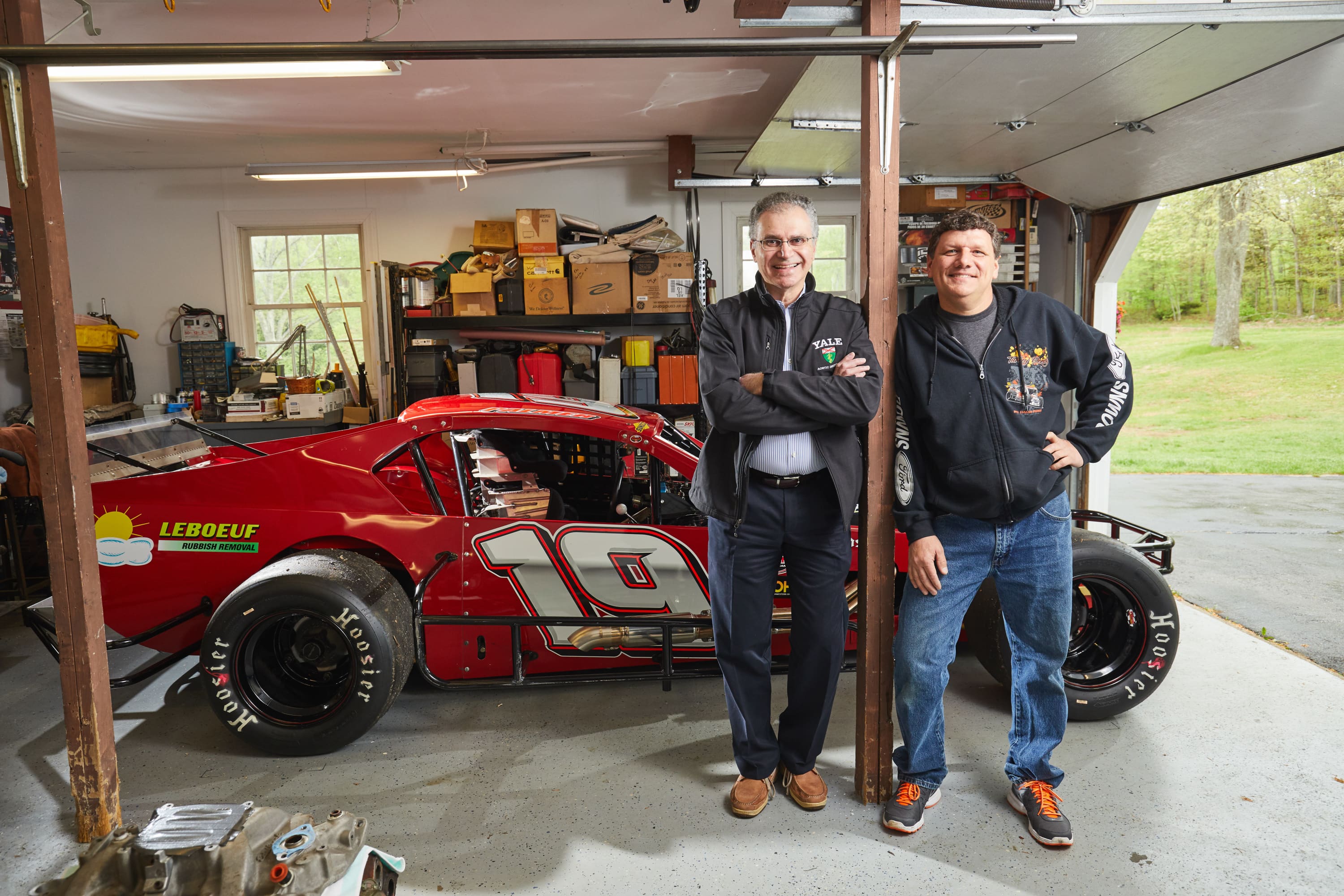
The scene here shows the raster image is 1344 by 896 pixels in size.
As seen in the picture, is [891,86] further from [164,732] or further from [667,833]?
[164,732]

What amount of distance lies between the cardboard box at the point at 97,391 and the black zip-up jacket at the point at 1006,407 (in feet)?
23.6

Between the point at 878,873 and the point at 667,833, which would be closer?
the point at 878,873

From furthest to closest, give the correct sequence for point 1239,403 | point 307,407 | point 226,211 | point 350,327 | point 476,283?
point 1239,403 → point 350,327 → point 226,211 → point 476,283 → point 307,407

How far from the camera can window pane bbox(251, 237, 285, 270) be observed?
7.53 metres

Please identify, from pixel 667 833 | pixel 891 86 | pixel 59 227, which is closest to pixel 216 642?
pixel 59 227

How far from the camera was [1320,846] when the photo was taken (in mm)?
2305

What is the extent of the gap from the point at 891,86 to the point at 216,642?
2915 mm

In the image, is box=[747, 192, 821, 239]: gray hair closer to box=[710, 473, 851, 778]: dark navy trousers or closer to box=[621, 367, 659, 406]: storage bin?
box=[710, 473, 851, 778]: dark navy trousers

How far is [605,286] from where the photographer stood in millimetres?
6617

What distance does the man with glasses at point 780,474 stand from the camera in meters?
2.26

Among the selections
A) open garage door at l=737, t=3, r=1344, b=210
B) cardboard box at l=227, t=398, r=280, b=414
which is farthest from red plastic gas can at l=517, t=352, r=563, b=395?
open garage door at l=737, t=3, r=1344, b=210

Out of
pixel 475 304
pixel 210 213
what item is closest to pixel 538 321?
pixel 475 304

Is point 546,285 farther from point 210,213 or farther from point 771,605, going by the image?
point 771,605

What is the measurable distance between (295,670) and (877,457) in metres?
2.34
